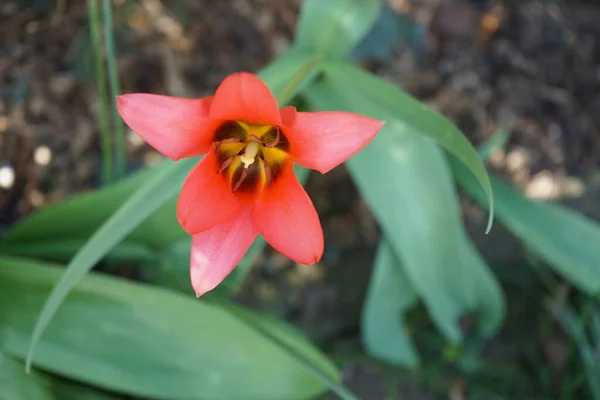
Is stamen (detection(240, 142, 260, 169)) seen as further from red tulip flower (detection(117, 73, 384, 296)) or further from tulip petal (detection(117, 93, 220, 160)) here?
tulip petal (detection(117, 93, 220, 160))

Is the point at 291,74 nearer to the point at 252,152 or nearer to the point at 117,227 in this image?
the point at 252,152

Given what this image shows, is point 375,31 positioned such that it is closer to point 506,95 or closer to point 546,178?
point 506,95

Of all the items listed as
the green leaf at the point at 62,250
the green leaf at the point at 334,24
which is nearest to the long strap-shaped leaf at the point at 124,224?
the green leaf at the point at 334,24

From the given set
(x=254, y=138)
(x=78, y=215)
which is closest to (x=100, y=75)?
(x=78, y=215)

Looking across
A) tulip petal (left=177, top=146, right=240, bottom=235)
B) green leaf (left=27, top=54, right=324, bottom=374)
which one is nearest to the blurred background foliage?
green leaf (left=27, top=54, right=324, bottom=374)

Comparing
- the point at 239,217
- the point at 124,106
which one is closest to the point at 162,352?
the point at 239,217

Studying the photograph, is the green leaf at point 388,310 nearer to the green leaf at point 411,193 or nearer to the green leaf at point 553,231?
the green leaf at point 411,193
